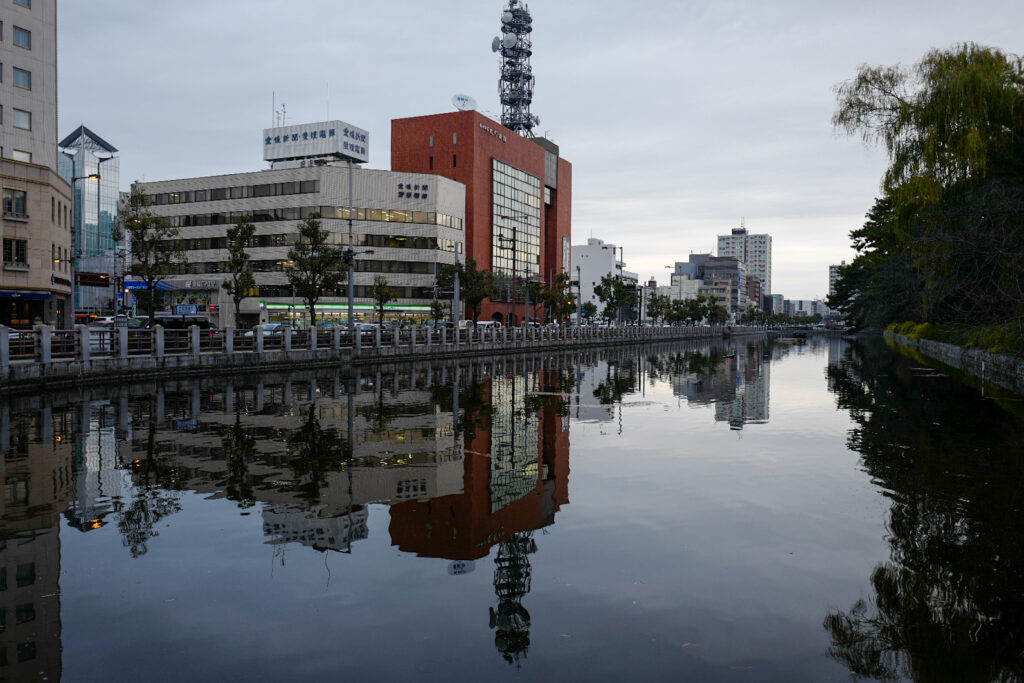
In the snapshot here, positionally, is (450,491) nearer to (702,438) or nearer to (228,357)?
(702,438)

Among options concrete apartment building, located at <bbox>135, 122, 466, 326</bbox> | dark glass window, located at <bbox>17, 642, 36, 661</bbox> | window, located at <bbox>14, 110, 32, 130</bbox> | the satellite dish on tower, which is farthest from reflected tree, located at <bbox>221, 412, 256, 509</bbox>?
the satellite dish on tower

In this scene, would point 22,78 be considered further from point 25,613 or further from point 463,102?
point 463,102

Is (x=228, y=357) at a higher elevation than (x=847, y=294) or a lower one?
lower

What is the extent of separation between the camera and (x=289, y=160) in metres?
106

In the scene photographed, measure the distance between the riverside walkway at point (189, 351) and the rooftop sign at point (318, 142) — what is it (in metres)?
52.8

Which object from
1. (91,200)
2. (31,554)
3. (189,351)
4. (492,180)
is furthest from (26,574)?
(91,200)

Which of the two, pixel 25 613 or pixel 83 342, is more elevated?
pixel 83 342

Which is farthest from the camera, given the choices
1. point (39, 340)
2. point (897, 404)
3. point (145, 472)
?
point (39, 340)

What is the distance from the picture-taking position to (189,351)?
3356 cm

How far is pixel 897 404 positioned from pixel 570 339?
55.7 metres

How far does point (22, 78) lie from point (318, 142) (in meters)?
49.5

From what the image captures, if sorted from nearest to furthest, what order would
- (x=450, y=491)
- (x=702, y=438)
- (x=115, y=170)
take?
1. (x=450, y=491)
2. (x=702, y=438)
3. (x=115, y=170)

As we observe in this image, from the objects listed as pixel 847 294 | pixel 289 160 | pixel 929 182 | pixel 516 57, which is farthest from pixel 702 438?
pixel 516 57

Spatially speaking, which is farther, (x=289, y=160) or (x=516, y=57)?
(x=516, y=57)
